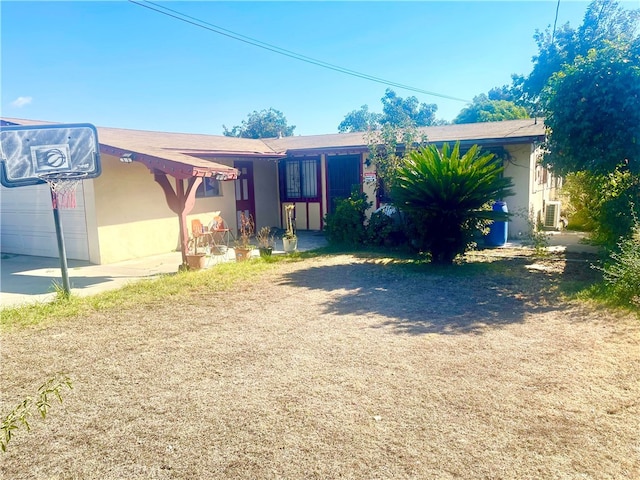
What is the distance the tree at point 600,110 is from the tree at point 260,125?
45.1m

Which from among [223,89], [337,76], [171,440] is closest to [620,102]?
[171,440]

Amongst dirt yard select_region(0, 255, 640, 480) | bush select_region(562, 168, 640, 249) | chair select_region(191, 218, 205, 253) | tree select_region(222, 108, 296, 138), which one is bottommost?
dirt yard select_region(0, 255, 640, 480)

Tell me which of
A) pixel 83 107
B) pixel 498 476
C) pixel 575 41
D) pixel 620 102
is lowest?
pixel 498 476

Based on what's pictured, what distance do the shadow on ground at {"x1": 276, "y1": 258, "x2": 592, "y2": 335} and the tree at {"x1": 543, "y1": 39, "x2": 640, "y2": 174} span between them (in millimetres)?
2164

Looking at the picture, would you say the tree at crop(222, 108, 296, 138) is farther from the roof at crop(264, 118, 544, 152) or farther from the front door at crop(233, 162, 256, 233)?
the front door at crop(233, 162, 256, 233)

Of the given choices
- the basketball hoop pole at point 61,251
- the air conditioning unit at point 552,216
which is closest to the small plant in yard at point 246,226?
the basketball hoop pole at point 61,251

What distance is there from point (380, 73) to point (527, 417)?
891 inches

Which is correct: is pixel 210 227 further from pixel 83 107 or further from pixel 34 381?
pixel 34 381

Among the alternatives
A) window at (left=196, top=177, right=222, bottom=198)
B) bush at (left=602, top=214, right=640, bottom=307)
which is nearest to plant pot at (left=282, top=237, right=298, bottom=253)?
window at (left=196, top=177, right=222, bottom=198)

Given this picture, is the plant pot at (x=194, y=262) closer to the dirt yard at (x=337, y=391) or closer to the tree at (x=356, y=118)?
the dirt yard at (x=337, y=391)

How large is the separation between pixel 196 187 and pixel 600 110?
7.29 m

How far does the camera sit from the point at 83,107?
1333 centimetres

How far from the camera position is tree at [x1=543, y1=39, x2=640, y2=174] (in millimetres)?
6980

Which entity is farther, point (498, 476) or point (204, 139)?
point (204, 139)
